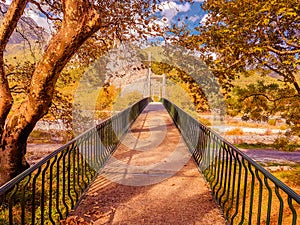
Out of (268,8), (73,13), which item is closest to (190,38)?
Answer: (268,8)

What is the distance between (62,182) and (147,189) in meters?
2.44

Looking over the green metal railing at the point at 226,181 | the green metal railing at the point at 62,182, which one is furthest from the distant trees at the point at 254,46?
the green metal railing at the point at 62,182

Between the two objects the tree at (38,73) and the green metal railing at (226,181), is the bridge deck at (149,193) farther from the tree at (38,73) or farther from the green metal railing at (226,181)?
the tree at (38,73)

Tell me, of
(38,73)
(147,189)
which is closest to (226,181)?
(147,189)

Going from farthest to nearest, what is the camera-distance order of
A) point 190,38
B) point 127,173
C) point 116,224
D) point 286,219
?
1. point 190,38
2. point 127,173
3. point 286,219
4. point 116,224

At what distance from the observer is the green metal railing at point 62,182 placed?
388cm

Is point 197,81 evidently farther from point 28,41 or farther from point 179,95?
point 179,95

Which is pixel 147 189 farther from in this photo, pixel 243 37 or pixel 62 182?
pixel 243 37

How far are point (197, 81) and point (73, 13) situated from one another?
15.4 ft

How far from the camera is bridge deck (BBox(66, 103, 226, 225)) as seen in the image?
4602 millimetres

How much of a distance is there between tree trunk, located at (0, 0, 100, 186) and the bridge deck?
1.88 meters

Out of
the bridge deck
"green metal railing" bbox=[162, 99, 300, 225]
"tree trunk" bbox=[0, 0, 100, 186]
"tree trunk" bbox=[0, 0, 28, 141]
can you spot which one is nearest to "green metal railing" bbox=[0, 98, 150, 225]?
the bridge deck

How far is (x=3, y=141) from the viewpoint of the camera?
636 centimetres

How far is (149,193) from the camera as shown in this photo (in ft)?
18.3
